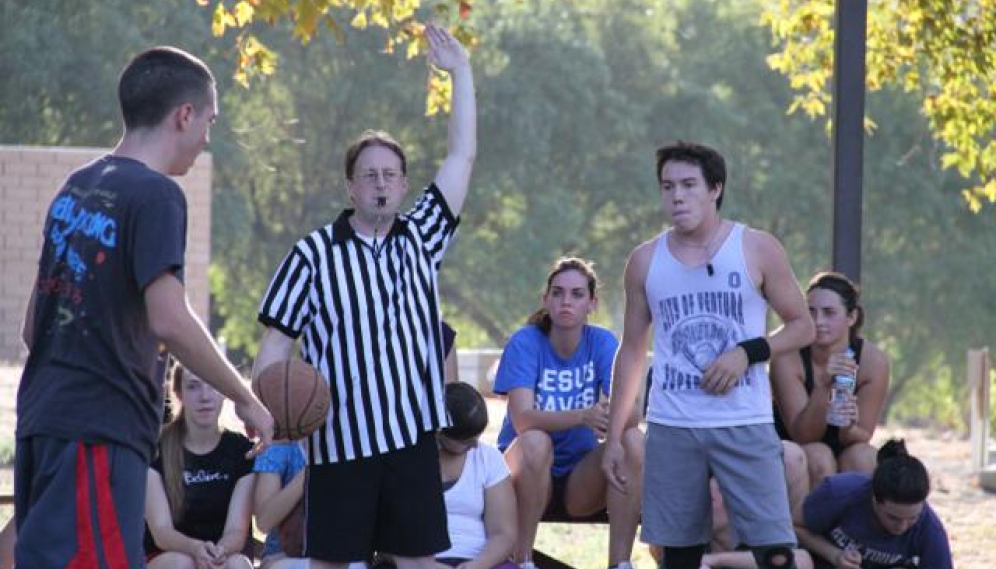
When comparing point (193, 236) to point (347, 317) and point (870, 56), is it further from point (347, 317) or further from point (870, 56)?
point (347, 317)

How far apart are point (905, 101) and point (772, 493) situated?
3264 centimetres

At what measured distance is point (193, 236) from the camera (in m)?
21.7

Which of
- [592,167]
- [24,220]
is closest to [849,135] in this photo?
[24,220]

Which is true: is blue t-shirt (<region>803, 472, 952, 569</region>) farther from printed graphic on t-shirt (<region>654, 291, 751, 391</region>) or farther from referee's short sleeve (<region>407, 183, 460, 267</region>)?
referee's short sleeve (<region>407, 183, 460, 267</region>)

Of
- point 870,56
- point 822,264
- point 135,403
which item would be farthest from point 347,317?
point 822,264

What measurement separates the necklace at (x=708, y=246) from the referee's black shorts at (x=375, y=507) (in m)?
1.18

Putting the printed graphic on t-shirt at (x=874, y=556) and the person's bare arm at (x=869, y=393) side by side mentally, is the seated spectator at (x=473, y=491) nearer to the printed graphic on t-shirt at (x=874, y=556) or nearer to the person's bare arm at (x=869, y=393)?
the printed graphic on t-shirt at (x=874, y=556)

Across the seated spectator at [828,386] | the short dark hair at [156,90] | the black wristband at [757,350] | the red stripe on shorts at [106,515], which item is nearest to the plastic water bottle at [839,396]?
the seated spectator at [828,386]

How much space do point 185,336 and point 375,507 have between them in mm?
1555

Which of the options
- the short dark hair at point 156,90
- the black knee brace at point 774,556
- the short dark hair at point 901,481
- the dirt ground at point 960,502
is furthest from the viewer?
the dirt ground at point 960,502

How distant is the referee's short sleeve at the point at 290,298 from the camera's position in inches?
222

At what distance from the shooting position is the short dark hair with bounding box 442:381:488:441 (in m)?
6.84

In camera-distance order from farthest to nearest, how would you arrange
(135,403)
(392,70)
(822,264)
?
(822,264) → (392,70) → (135,403)

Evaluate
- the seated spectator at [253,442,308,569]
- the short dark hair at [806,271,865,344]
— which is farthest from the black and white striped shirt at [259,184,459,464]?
the short dark hair at [806,271,865,344]
